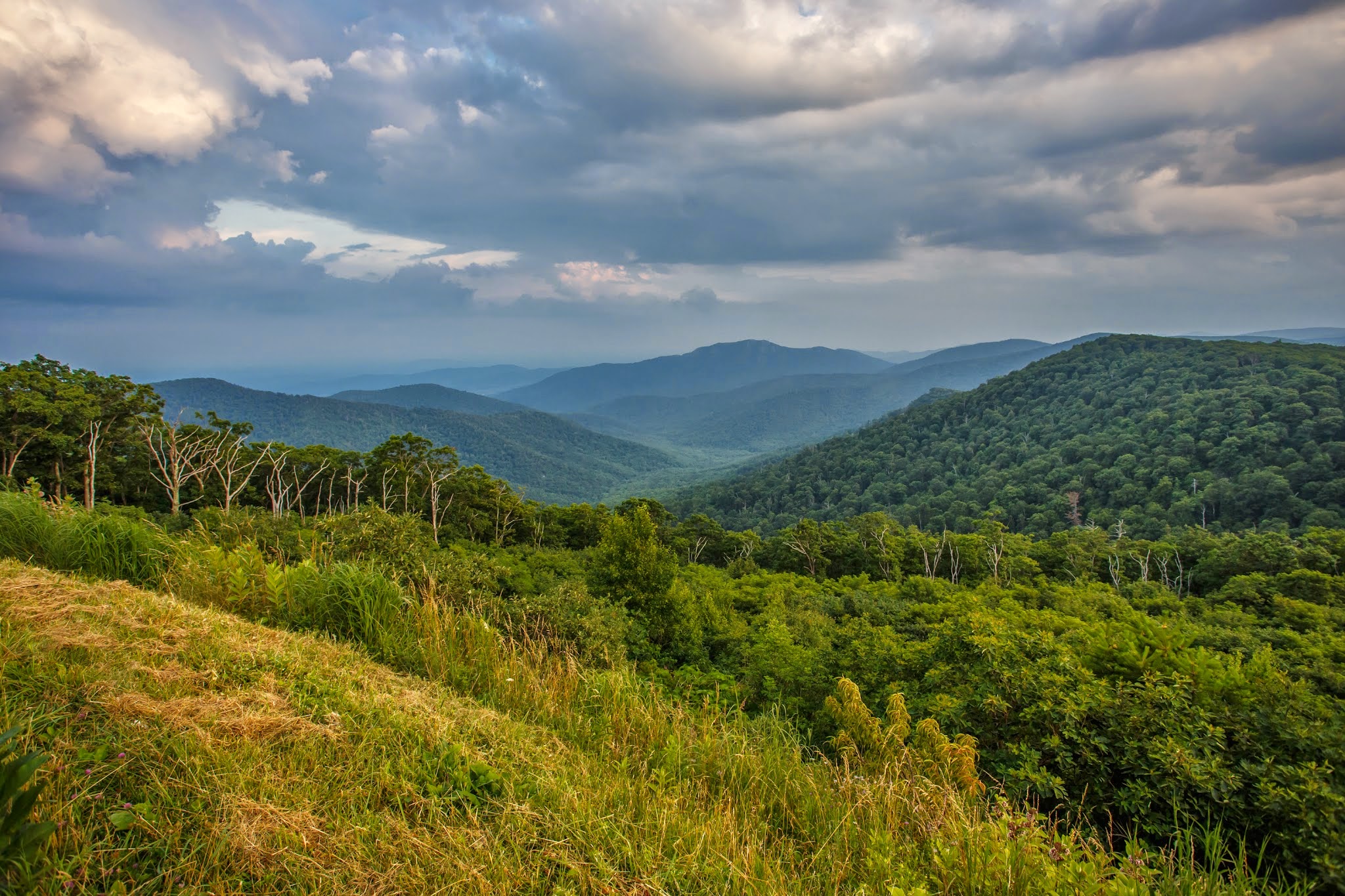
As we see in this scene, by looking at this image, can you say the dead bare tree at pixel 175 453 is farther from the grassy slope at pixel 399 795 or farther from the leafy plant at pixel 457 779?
the leafy plant at pixel 457 779

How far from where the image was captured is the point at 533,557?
3806 centimetres

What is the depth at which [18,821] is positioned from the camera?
73.5 inches

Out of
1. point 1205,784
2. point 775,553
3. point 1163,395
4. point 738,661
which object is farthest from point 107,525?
point 1163,395

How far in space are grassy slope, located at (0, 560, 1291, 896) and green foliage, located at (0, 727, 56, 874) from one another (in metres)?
0.16

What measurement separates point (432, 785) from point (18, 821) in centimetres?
143

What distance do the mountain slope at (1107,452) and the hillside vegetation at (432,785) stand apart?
8093 cm

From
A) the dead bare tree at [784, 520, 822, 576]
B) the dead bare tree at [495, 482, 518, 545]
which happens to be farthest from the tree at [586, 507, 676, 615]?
the dead bare tree at [784, 520, 822, 576]

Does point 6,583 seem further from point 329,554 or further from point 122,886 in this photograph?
point 122,886

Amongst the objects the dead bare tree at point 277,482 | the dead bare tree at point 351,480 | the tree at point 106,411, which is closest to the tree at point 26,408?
the tree at point 106,411

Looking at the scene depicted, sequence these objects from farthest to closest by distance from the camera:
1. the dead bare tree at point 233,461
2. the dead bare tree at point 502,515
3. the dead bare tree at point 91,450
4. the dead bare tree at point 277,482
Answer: the dead bare tree at point 502,515, the dead bare tree at point 277,482, the dead bare tree at point 233,461, the dead bare tree at point 91,450

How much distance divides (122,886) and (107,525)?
5.92 m

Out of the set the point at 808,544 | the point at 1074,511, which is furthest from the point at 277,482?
the point at 1074,511

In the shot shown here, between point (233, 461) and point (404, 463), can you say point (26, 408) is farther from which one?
point (404, 463)

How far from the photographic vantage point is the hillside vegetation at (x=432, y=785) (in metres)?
2.32
